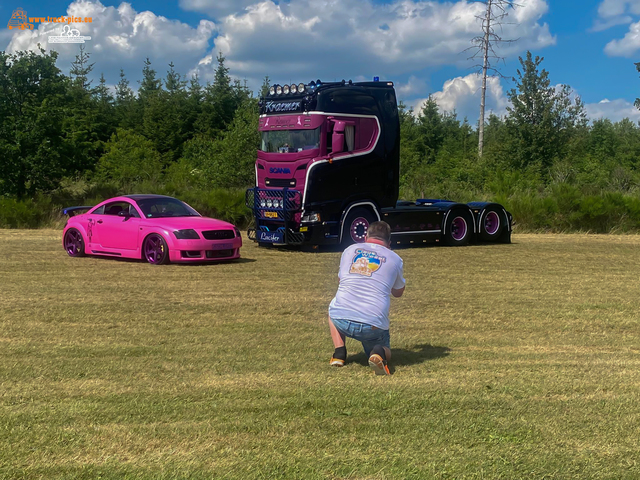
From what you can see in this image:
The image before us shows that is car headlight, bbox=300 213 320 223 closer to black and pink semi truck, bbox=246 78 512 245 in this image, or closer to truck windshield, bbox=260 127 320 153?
black and pink semi truck, bbox=246 78 512 245

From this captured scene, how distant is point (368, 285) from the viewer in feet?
20.6

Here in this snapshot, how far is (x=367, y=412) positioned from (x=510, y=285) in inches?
295

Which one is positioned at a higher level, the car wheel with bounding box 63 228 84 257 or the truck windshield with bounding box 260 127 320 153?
the truck windshield with bounding box 260 127 320 153

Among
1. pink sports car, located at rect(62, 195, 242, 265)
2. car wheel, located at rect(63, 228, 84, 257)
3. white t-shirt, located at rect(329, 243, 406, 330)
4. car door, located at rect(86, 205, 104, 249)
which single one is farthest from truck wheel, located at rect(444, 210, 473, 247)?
white t-shirt, located at rect(329, 243, 406, 330)

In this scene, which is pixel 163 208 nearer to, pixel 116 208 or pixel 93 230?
pixel 116 208

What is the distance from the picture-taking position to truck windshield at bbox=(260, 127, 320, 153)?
55.6 feet

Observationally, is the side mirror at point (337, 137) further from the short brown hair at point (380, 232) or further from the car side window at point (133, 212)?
the short brown hair at point (380, 232)

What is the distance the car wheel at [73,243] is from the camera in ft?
51.2

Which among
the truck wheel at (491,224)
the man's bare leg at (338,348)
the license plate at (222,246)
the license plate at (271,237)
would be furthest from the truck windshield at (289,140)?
the man's bare leg at (338,348)

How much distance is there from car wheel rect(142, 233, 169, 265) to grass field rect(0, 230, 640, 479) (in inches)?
114

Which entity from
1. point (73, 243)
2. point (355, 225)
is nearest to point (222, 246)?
point (73, 243)

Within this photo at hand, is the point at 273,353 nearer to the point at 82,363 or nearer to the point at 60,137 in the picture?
the point at 82,363

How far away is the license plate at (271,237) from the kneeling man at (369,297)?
11.0m

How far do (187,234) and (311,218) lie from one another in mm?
3754
